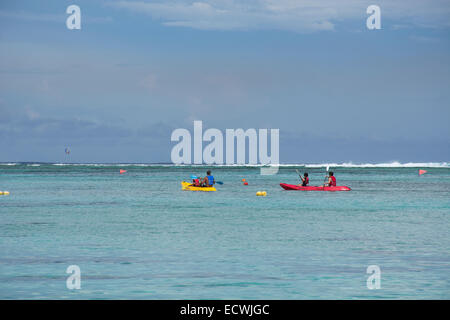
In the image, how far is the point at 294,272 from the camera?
14641 mm

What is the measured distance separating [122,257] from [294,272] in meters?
4.73

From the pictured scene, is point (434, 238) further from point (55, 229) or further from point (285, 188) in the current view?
point (285, 188)

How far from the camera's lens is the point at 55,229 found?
23.2 metres

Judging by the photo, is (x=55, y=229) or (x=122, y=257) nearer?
(x=122, y=257)

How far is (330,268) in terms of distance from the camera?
15109mm
